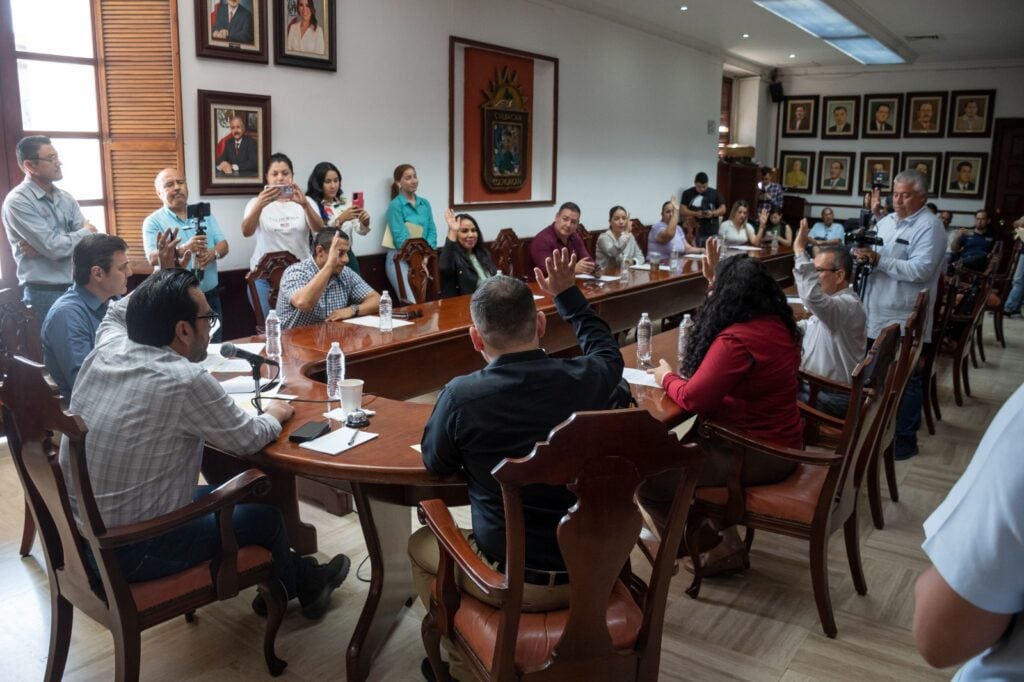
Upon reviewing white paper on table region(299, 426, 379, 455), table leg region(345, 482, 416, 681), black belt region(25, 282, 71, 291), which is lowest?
table leg region(345, 482, 416, 681)

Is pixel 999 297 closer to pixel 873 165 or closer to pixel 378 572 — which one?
pixel 378 572

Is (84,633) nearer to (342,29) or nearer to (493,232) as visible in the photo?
(342,29)

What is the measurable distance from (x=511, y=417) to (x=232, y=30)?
4425 mm

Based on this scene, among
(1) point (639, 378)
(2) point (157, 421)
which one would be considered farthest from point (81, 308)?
(1) point (639, 378)

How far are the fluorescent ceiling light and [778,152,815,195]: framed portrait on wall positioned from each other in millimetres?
1984

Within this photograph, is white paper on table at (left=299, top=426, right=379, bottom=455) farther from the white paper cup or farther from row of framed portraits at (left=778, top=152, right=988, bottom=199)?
row of framed portraits at (left=778, top=152, right=988, bottom=199)

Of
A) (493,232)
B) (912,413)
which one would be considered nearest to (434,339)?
(912,413)

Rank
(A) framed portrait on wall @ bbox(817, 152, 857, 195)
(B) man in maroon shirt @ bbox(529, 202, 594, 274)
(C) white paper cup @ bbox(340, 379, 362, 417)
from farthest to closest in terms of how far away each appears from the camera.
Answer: (A) framed portrait on wall @ bbox(817, 152, 857, 195), (B) man in maroon shirt @ bbox(529, 202, 594, 274), (C) white paper cup @ bbox(340, 379, 362, 417)

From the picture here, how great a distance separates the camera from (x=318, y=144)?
596 cm

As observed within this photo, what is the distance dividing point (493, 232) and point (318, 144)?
2.27m

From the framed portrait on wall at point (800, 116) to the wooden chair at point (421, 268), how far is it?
1020 cm

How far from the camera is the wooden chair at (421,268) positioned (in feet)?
17.2

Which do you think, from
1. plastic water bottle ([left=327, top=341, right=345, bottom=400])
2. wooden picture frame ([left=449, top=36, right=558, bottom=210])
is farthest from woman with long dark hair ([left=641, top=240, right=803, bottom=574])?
wooden picture frame ([left=449, top=36, right=558, bottom=210])

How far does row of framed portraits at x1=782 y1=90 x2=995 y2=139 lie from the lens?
12.2 metres
